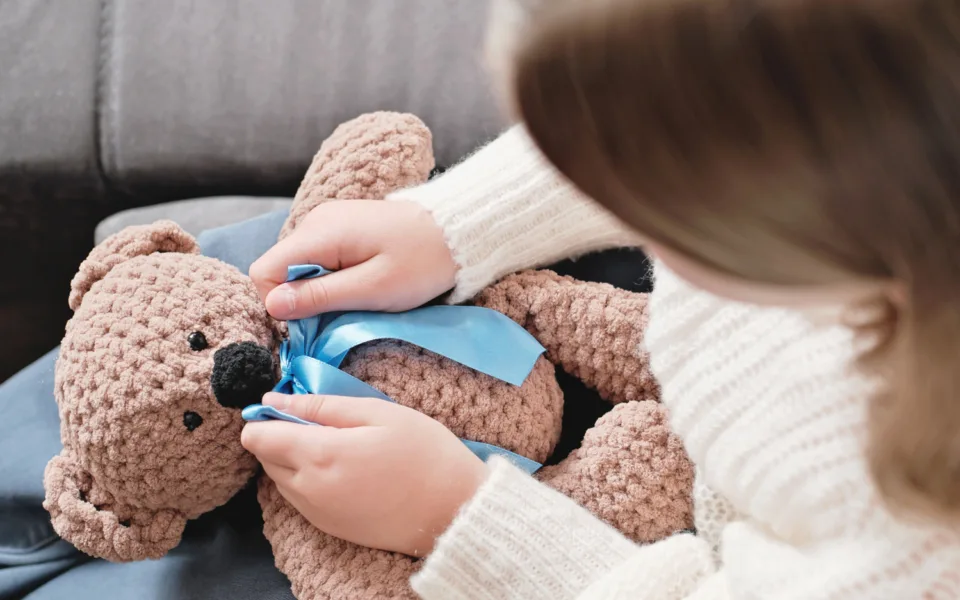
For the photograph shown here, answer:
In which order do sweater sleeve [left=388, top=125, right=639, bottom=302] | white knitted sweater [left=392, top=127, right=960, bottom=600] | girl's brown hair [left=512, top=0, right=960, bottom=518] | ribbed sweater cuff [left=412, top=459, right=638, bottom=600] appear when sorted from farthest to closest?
sweater sleeve [left=388, top=125, right=639, bottom=302], ribbed sweater cuff [left=412, top=459, right=638, bottom=600], white knitted sweater [left=392, top=127, right=960, bottom=600], girl's brown hair [left=512, top=0, right=960, bottom=518]

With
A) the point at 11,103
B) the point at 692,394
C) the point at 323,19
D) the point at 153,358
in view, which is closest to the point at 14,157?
the point at 11,103

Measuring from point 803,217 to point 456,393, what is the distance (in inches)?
14.9

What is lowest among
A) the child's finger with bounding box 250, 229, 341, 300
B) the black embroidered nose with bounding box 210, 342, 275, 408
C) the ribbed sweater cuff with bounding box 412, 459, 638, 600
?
the ribbed sweater cuff with bounding box 412, 459, 638, 600

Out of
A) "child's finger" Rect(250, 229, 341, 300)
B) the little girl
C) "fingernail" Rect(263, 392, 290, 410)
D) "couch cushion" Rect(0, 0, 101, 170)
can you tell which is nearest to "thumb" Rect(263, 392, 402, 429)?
"fingernail" Rect(263, 392, 290, 410)

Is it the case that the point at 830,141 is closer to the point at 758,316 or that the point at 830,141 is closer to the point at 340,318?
the point at 758,316

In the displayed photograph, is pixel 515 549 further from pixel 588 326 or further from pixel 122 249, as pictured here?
pixel 122 249

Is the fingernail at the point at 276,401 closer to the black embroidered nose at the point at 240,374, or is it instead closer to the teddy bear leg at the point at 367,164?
the black embroidered nose at the point at 240,374

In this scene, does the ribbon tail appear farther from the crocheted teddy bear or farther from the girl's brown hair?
the girl's brown hair

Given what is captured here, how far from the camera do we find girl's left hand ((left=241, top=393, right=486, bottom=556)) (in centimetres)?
55

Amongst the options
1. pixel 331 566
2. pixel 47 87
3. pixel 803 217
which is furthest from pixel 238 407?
pixel 47 87

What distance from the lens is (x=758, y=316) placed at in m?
0.48

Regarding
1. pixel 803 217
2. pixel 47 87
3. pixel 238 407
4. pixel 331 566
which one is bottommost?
pixel 331 566

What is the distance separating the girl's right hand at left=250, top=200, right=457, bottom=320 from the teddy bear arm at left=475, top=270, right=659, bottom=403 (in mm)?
66

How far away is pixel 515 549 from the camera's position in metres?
0.55
